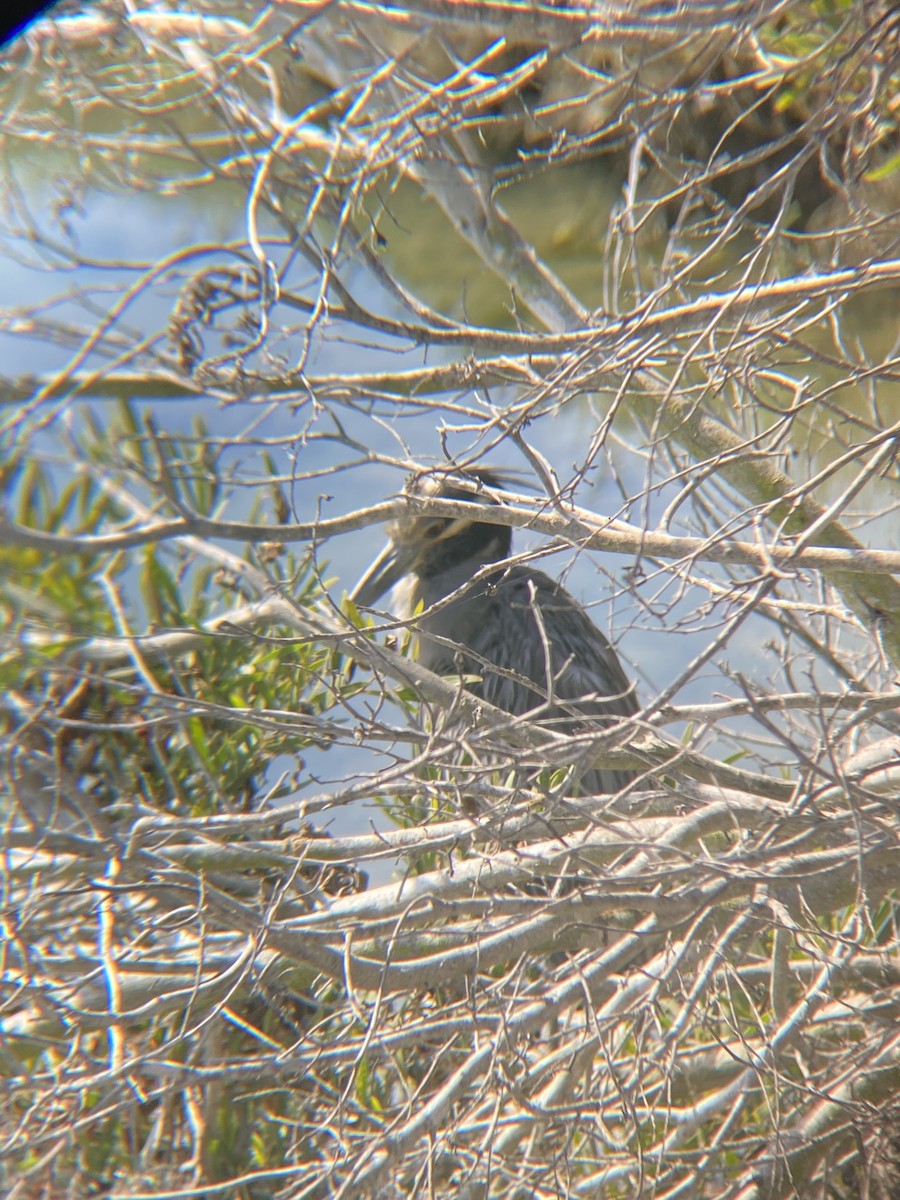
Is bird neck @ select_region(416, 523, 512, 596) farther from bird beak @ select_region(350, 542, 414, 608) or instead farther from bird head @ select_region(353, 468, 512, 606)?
bird beak @ select_region(350, 542, 414, 608)

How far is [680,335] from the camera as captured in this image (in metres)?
2.29

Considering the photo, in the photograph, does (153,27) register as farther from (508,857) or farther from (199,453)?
(508,857)

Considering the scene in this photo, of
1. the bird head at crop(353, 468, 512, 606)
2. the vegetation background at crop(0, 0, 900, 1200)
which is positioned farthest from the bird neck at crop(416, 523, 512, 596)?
the vegetation background at crop(0, 0, 900, 1200)

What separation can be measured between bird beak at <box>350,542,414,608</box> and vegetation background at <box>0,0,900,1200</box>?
4.84ft

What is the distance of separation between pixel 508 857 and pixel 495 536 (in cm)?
281

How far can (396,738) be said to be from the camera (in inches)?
87.1

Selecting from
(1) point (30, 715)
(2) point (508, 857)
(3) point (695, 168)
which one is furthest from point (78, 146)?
(2) point (508, 857)

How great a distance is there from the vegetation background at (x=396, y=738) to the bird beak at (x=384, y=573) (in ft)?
4.84

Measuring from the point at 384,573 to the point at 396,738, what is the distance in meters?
2.78

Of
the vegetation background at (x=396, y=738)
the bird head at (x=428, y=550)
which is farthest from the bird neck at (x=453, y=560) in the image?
the vegetation background at (x=396, y=738)

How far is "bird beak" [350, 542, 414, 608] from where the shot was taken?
4.79 meters

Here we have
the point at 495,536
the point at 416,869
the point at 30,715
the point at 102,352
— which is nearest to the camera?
the point at 102,352

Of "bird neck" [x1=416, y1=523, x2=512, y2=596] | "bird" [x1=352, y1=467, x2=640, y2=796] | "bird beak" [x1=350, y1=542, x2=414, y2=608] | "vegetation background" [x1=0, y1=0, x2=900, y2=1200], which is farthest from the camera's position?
"bird neck" [x1=416, y1=523, x2=512, y2=596]

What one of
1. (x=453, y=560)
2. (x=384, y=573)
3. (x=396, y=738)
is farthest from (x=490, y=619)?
(x=396, y=738)
